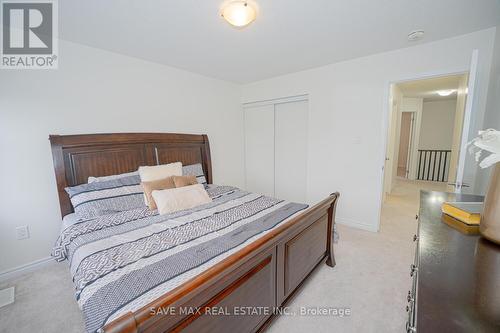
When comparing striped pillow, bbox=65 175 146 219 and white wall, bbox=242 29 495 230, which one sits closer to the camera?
striped pillow, bbox=65 175 146 219

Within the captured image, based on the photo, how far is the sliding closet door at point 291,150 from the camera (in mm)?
3520

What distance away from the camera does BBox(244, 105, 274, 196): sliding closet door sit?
3904 millimetres

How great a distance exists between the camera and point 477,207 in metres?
1.23

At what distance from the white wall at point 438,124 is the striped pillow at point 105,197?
7652 mm

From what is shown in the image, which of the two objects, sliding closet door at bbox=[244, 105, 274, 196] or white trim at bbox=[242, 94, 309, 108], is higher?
white trim at bbox=[242, 94, 309, 108]

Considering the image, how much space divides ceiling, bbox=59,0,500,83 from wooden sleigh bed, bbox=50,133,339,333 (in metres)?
1.03

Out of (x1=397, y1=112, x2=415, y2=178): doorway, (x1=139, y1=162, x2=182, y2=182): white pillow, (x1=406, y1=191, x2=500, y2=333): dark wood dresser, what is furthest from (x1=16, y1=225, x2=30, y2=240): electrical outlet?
(x1=397, y1=112, x2=415, y2=178): doorway

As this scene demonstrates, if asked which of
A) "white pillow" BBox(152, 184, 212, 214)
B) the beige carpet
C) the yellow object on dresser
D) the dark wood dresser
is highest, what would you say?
the yellow object on dresser

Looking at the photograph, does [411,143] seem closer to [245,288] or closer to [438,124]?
[438,124]

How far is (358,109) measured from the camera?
2.82 meters

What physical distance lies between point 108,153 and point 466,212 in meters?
3.05

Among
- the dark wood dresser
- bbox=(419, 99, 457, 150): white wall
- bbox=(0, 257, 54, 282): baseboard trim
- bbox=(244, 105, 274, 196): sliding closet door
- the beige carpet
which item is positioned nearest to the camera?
the dark wood dresser

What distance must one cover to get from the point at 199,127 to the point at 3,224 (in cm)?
239

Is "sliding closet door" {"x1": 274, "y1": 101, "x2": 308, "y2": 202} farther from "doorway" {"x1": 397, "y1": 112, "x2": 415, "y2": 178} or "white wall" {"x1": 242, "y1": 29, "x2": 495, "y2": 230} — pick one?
"doorway" {"x1": 397, "y1": 112, "x2": 415, "y2": 178}
